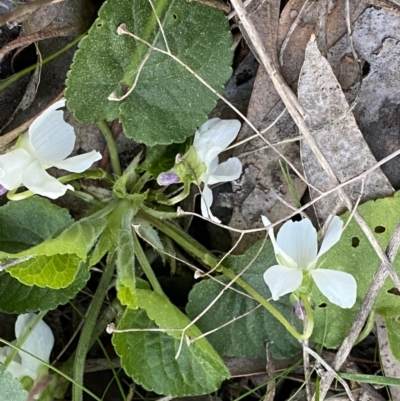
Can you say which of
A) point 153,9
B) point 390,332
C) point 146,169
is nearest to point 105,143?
point 146,169

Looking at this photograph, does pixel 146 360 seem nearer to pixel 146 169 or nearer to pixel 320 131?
pixel 146 169

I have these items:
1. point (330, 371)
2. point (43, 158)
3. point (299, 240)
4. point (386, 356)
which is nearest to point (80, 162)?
point (43, 158)

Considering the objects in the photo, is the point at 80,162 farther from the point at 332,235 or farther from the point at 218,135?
the point at 332,235

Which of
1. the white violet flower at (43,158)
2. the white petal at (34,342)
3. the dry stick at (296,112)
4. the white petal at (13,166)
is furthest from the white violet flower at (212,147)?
the white petal at (34,342)

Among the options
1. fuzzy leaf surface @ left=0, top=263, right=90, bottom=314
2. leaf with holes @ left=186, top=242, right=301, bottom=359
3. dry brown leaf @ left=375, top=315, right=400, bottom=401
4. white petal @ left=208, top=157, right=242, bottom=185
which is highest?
white petal @ left=208, top=157, right=242, bottom=185

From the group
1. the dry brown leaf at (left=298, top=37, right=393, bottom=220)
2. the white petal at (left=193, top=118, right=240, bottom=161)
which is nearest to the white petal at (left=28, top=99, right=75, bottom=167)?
the white petal at (left=193, top=118, right=240, bottom=161)

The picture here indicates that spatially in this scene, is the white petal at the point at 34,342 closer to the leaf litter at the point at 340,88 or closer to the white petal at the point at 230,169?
the leaf litter at the point at 340,88

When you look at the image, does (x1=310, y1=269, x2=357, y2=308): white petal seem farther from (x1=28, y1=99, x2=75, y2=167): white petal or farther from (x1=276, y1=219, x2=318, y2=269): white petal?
(x1=28, y1=99, x2=75, y2=167): white petal
